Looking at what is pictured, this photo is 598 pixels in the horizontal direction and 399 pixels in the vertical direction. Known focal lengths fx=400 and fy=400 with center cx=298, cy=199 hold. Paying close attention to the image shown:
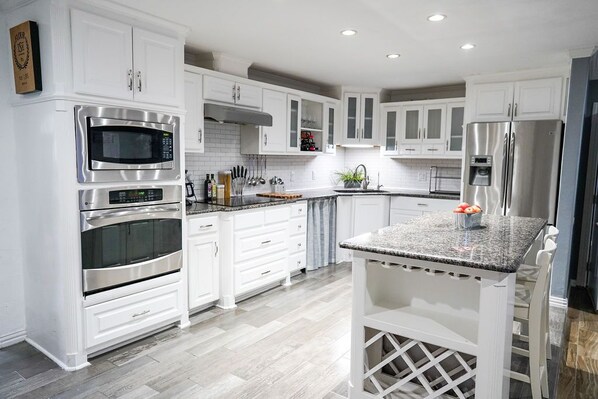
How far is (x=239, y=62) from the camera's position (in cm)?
417

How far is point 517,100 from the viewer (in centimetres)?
437

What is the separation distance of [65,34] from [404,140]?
4352 millimetres

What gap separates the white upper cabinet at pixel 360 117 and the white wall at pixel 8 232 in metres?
3.91

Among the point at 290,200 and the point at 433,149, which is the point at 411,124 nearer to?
the point at 433,149

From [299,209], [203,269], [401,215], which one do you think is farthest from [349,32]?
[401,215]

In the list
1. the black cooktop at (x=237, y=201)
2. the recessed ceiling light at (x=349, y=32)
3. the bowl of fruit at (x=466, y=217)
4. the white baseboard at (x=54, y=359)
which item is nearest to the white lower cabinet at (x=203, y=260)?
the black cooktop at (x=237, y=201)

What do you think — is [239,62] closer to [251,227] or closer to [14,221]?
[251,227]

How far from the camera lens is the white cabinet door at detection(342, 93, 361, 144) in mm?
5617

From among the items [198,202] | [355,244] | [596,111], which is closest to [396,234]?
[355,244]

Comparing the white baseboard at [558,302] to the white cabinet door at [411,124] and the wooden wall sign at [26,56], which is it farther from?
the wooden wall sign at [26,56]

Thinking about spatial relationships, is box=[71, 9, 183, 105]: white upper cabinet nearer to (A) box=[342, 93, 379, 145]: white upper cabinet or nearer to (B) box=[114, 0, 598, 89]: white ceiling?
(B) box=[114, 0, 598, 89]: white ceiling

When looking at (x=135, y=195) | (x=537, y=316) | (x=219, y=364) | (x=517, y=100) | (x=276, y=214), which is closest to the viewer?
(x=537, y=316)

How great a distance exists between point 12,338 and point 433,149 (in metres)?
4.95

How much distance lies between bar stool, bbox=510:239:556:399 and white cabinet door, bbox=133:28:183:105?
8.77ft
